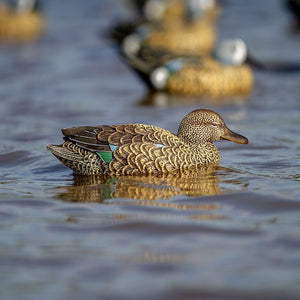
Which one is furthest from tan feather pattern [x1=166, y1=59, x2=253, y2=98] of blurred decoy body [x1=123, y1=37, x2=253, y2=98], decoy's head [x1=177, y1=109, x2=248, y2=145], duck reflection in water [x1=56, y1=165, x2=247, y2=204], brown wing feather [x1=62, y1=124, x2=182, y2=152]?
brown wing feather [x1=62, y1=124, x2=182, y2=152]

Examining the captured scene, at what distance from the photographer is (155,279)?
5168mm

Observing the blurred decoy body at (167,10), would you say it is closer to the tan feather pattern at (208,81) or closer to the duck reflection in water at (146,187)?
the tan feather pattern at (208,81)

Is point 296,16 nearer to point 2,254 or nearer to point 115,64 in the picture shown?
point 115,64

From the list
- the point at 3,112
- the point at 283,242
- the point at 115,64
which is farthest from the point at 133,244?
the point at 115,64

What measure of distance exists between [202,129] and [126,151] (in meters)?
0.94

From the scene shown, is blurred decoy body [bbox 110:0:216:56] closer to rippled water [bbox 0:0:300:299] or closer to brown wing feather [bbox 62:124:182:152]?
rippled water [bbox 0:0:300:299]

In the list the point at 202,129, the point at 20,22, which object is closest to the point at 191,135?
the point at 202,129

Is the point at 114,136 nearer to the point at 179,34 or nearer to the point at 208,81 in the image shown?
the point at 208,81

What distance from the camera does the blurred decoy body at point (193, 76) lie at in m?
13.0

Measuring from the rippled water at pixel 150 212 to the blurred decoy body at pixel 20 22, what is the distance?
6.11m

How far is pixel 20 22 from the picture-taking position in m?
19.1

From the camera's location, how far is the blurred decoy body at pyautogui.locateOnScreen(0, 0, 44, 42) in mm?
18953

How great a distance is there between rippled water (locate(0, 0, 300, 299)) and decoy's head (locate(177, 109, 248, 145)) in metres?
0.34

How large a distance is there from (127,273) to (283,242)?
1243 millimetres
